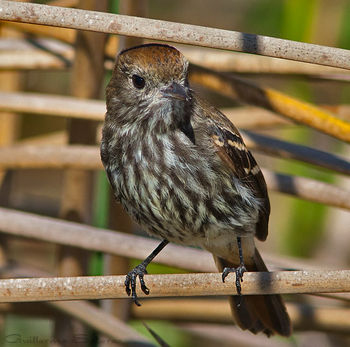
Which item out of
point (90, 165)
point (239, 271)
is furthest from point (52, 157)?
point (239, 271)

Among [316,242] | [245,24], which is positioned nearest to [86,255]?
[316,242]

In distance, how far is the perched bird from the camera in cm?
281

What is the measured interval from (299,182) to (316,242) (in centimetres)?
138

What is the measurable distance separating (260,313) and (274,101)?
1.15m

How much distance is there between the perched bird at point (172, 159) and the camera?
9.21ft

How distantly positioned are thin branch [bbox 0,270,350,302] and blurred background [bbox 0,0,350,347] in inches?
39.0

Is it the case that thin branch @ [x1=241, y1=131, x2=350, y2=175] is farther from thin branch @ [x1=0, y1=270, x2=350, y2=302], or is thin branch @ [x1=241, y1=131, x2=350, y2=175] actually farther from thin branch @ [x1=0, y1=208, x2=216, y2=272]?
thin branch @ [x1=0, y1=270, x2=350, y2=302]

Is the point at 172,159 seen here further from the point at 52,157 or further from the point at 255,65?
the point at 255,65

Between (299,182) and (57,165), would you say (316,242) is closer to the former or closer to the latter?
(299,182)

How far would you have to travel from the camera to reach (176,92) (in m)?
2.68

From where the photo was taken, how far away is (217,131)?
303 centimetres

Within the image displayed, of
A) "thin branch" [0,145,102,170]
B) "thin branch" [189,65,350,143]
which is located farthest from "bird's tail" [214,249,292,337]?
"thin branch" [0,145,102,170]

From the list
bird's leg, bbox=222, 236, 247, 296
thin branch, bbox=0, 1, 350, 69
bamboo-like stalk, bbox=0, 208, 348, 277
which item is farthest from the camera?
bamboo-like stalk, bbox=0, 208, 348, 277

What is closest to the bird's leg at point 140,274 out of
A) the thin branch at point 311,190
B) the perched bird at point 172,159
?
the perched bird at point 172,159
